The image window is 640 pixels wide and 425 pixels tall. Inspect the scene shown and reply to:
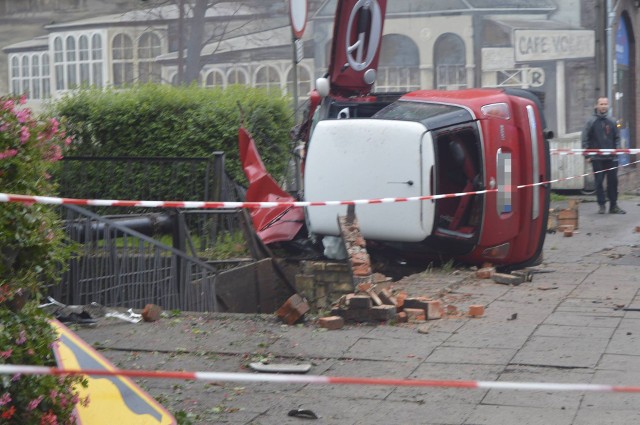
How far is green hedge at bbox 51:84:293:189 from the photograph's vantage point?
15.5 m

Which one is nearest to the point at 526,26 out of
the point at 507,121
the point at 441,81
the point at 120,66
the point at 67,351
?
the point at 441,81

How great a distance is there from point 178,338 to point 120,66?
16.9 metres

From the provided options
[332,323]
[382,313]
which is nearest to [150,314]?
[332,323]

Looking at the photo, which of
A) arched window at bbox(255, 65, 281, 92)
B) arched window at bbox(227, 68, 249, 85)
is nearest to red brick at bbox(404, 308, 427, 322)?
arched window at bbox(255, 65, 281, 92)

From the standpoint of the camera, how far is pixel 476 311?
9.40 metres

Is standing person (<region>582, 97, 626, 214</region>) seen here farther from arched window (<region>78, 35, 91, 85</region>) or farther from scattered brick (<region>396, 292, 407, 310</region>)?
arched window (<region>78, 35, 91, 85</region>)

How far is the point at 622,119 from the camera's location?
88.7ft

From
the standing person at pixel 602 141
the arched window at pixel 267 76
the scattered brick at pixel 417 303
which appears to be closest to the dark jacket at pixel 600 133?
the standing person at pixel 602 141

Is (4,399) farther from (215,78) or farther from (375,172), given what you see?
(215,78)

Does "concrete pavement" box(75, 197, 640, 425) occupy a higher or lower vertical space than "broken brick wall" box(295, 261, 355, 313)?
lower

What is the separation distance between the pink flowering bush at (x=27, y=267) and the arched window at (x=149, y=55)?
19140mm

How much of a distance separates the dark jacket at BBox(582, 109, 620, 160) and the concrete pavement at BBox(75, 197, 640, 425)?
8006 millimetres

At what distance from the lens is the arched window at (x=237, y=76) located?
24391 mm

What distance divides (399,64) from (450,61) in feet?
3.68
